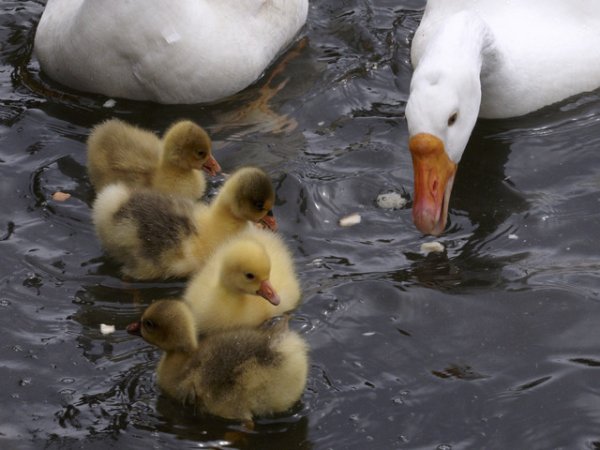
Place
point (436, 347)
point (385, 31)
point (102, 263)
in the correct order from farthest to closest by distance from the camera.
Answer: point (385, 31)
point (102, 263)
point (436, 347)

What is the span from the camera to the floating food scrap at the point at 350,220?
6.91 meters

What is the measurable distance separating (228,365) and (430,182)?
1882 mm

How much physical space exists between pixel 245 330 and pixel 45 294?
4.21 feet

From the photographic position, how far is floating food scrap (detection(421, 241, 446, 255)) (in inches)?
263

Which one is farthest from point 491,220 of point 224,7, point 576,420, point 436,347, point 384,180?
point 224,7

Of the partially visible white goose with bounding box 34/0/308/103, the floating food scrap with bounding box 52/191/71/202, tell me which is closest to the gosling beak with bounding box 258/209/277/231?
the floating food scrap with bounding box 52/191/71/202

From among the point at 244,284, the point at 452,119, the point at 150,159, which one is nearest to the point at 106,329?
the point at 244,284

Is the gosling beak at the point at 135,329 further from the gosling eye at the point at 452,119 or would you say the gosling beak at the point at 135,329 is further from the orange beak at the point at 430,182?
the gosling eye at the point at 452,119

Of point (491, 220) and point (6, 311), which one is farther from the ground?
point (491, 220)

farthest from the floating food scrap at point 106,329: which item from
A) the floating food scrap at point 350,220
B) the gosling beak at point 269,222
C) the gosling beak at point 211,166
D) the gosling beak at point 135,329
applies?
the floating food scrap at point 350,220

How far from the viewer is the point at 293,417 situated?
18.2ft

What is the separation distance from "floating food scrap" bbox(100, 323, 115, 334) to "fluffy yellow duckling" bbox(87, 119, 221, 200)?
99 centimetres

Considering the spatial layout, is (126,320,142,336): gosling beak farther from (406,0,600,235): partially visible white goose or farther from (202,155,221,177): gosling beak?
(406,0,600,235): partially visible white goose

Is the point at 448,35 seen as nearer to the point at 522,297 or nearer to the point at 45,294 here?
the point at 522,297
